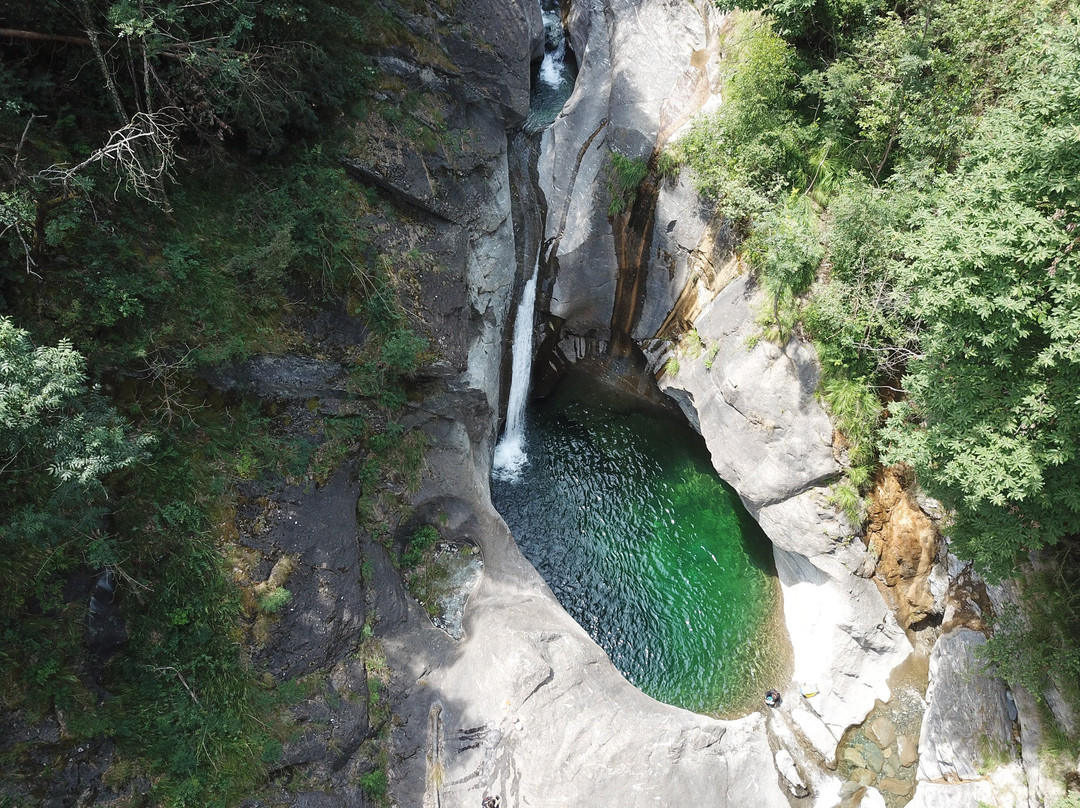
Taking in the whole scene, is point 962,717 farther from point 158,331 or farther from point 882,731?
point 158,331

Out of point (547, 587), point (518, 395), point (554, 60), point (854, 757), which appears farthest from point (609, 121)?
point (854, 757)

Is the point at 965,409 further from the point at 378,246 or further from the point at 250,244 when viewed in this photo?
the point at 250,244

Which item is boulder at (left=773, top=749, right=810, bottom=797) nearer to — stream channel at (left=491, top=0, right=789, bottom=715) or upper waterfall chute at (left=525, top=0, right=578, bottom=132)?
stream channel at (left=491, top=0, right=789, bottom=715)

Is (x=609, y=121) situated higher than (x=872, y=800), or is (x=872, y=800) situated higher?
(x=609, y=121)

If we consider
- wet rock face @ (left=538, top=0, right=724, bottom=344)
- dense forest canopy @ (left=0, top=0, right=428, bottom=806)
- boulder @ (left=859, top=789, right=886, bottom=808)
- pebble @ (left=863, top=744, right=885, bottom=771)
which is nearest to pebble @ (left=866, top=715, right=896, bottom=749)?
pebble @ (left=863, top=744, right=885, bottom=771)

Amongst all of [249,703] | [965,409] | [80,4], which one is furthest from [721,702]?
[80,4]

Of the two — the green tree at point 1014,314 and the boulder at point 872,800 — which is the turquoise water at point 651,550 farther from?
the green tree at point 1014,314
